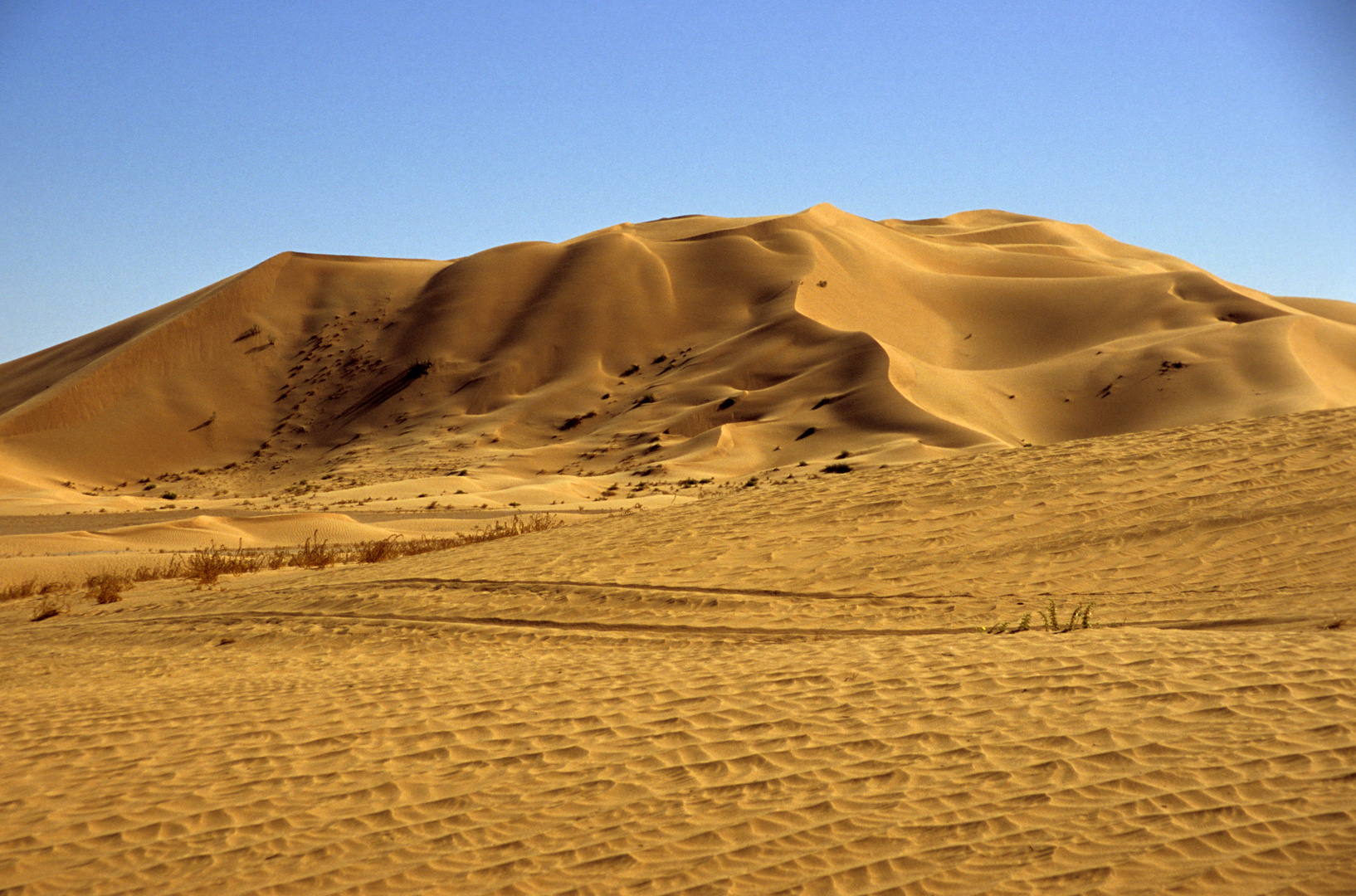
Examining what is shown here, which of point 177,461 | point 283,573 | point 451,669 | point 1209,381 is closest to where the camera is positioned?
point 451,669

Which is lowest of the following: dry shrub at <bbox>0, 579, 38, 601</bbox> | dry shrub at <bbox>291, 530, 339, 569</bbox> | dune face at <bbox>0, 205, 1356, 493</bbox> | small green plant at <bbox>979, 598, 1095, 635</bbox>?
small green plant at <bbox>979, 598, 1095, 635</bbox>

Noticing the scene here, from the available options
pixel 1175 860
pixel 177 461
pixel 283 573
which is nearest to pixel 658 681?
pixel 1175 860

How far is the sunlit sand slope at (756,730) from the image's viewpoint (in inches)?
156

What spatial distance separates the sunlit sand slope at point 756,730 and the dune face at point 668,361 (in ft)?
67.3

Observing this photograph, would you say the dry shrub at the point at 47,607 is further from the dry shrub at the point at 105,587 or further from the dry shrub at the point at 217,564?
the dry shrub at the point at 217,564

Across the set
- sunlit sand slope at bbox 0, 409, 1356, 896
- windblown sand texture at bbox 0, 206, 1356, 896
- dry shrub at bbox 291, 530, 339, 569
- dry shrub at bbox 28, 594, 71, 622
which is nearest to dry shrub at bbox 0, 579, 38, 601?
dry shrub at bbox 28, 594, 71, 622

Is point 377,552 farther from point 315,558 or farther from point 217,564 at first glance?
point 217,564

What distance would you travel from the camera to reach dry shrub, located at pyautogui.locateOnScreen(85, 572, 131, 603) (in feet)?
44.0

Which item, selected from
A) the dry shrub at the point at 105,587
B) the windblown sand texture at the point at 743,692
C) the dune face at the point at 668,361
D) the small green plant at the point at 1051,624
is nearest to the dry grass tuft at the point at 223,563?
the dry shrub at the point at 105,587

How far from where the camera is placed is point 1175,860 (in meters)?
3.72

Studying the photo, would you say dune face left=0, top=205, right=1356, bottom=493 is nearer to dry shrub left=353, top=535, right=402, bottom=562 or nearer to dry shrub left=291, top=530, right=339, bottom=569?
dry shrub left=353, top=535, right=402, bottom=562

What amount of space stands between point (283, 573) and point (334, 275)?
51.0m

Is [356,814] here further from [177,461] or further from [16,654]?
[177,461]

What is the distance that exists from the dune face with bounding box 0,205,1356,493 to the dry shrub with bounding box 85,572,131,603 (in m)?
20.8
